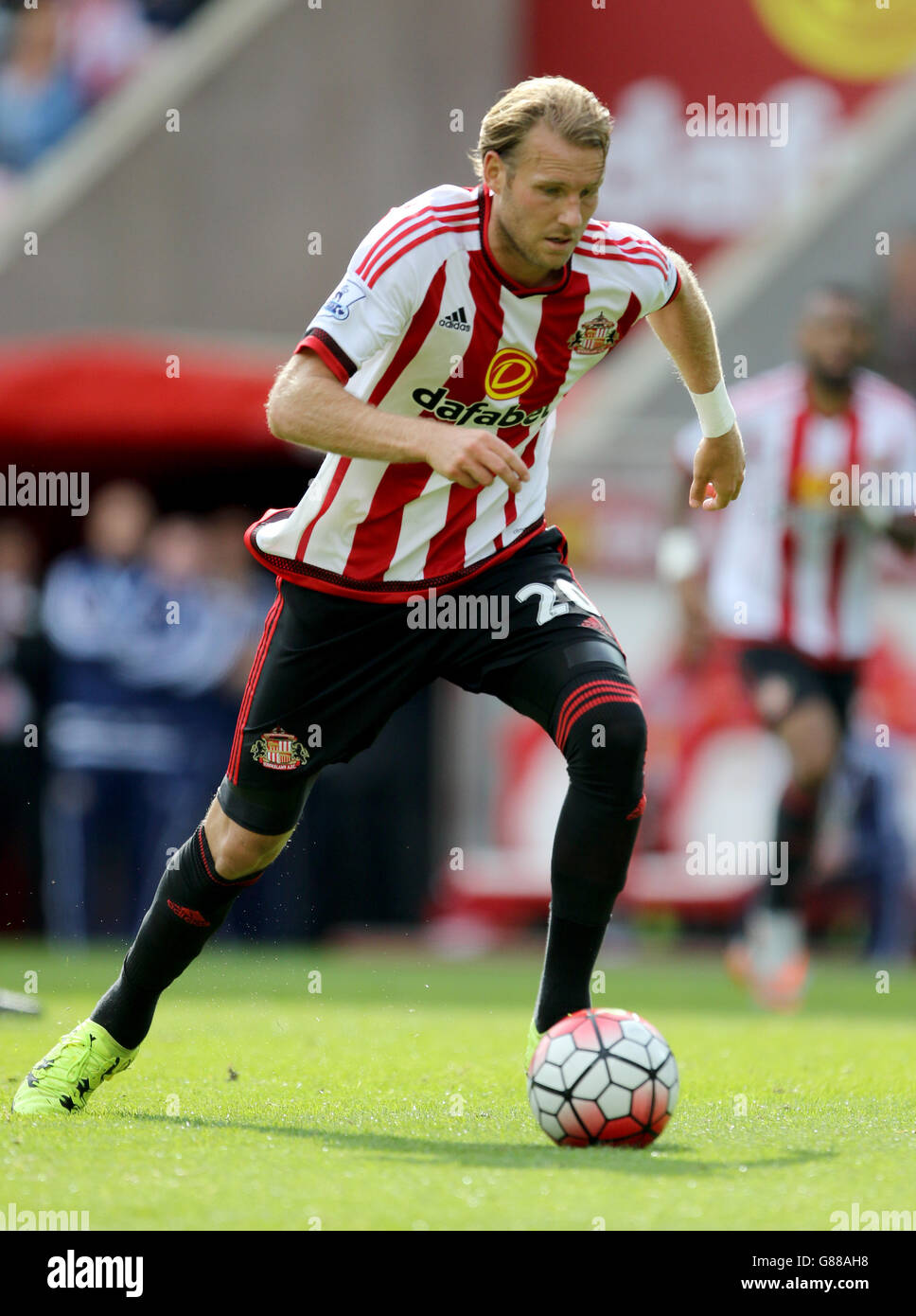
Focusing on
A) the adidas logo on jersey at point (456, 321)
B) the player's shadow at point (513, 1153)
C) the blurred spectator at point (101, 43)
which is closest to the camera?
the player's shadow at point (513, 1153)

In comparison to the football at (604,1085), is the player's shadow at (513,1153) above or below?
below

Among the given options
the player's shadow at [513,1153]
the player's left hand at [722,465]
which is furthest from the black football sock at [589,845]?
the player's left hand at [722,465]

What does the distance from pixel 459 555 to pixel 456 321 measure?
0.62 m

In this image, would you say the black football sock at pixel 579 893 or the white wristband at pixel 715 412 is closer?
the black football sock at pixel 579 893

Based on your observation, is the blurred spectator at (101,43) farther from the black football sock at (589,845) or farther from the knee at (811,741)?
the black football sock at (589,845)

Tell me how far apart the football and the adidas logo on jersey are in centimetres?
172

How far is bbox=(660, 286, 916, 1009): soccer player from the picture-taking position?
354 inches

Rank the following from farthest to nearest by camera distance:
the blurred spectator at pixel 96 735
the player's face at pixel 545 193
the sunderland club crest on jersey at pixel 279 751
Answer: the blurred spectator at pixel 96 735
the sunderland club crest on jersey at pixel 279 751
the player's face at pixel 545 193

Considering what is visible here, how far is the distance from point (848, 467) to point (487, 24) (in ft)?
30.3

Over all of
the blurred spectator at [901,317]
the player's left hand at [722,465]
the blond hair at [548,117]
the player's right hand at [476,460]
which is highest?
the blurred spectator at [901,317]

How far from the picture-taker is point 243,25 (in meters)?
15.9

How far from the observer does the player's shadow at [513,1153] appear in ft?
13.7

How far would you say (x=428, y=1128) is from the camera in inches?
189

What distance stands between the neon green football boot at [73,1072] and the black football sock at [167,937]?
0.04m
